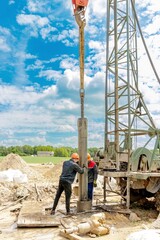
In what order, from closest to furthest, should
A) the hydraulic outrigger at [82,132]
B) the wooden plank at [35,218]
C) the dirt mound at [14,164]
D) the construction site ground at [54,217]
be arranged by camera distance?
1. the construction site ground at [54,217]
2. the wooden plank at [35,218]
3. the hydraulic outrigger at [82,132]
4. the dirt mound at [14,164]

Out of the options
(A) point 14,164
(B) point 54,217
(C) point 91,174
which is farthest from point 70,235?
(A) point 14,164

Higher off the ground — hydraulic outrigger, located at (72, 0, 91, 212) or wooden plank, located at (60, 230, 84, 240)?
hydraulic outrigger, located at (72, 0, 91, 212)

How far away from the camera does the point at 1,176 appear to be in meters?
18.8

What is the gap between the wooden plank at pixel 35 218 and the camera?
8383mm

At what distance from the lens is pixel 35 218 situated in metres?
9.04

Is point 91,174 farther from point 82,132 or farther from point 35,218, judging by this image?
point 35,218

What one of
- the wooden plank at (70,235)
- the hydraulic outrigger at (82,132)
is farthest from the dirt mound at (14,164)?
the wooden plank at (70,235)

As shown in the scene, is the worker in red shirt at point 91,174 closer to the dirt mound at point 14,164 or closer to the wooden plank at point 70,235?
the wooden plank at point 70,235

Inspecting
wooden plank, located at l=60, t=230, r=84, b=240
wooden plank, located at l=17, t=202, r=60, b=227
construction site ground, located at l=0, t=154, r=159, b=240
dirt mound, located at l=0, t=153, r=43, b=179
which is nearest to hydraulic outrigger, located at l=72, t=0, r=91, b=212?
construction site ground, located at l=0, t=154, r=159, b=240

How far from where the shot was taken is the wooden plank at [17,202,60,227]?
8383 mm

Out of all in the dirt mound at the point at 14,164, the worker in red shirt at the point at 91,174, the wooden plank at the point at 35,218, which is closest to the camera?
the wooden plank at the point at 35,218

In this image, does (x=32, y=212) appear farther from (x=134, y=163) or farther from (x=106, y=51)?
(x=106, y=51)

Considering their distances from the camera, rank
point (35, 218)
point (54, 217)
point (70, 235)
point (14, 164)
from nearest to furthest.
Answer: point (70, 235), point (35, 218), point (54, 217), point (14, 164)

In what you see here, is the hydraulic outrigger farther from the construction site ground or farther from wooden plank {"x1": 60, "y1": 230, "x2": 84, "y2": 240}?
wooden plank {"x1": 60, "y1": 230, "x2": 84, "y2": 240}
